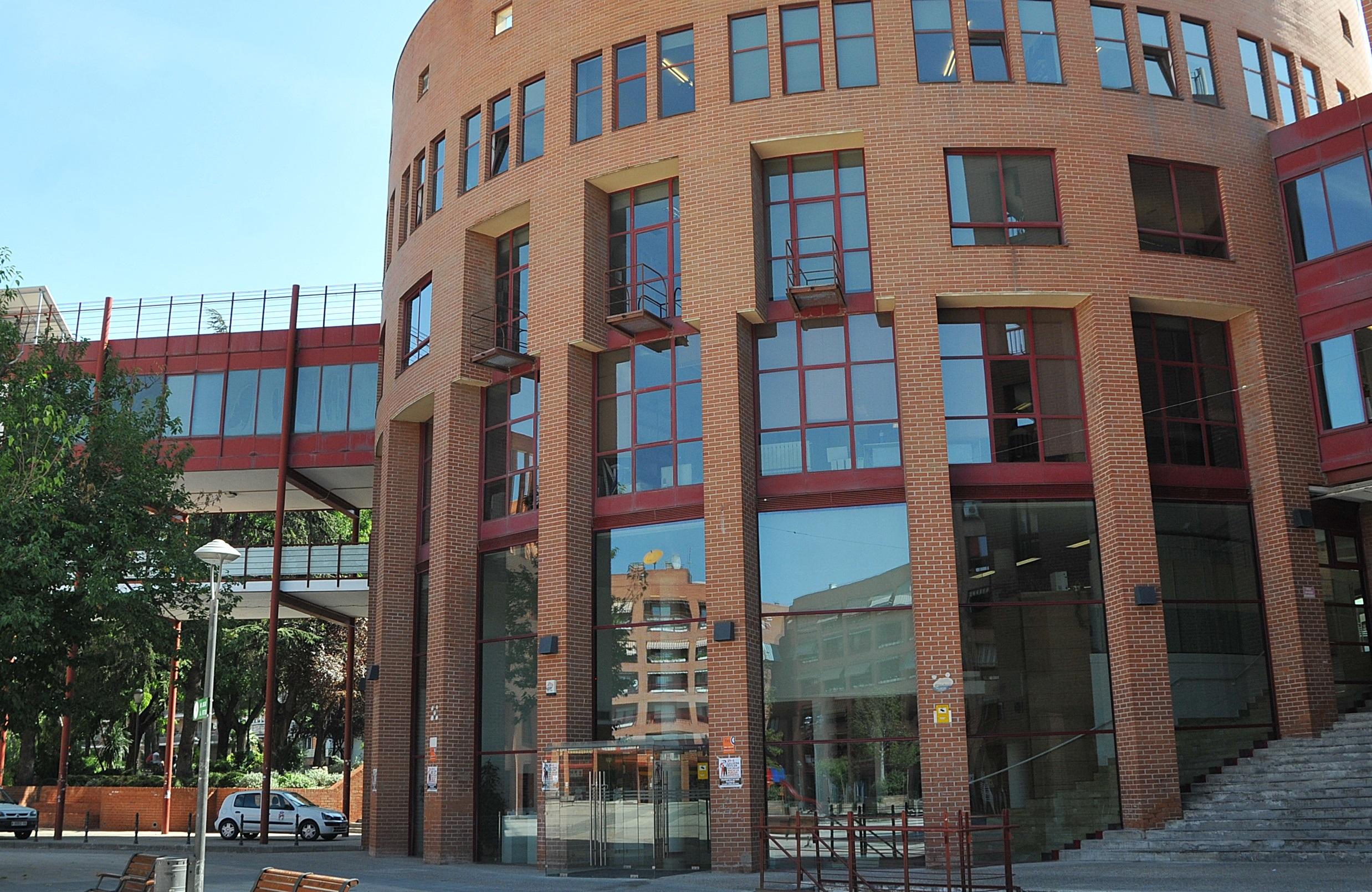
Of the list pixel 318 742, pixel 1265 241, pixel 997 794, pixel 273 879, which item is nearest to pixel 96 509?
pixel 273 879

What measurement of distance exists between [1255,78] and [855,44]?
9206 mm

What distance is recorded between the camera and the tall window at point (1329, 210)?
24375mm

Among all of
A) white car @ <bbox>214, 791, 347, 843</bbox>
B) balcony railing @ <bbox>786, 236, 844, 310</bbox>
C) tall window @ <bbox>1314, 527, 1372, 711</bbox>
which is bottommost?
white car @ <bbox>214, 791, 347, 843</bbox>

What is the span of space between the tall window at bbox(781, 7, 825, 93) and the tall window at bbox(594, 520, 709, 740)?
365 inches

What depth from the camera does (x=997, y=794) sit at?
848 inches

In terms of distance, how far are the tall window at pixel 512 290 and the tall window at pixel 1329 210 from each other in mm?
16587

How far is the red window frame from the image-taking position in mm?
25047

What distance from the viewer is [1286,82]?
2761 centimetres

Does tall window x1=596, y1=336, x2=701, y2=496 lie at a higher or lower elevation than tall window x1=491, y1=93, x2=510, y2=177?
lower

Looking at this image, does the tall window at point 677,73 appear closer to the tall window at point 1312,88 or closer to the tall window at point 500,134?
the tall window at point 500,134

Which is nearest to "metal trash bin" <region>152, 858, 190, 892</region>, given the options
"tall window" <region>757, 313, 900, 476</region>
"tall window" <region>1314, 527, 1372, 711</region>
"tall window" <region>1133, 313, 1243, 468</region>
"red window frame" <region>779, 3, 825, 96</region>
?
"tall window" <region>757, 313, 900, 476</region>

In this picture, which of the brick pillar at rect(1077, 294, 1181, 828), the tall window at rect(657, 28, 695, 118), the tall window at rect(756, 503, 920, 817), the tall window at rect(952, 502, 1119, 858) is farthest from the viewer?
the tall window at rect(657, 28, 695, 118)

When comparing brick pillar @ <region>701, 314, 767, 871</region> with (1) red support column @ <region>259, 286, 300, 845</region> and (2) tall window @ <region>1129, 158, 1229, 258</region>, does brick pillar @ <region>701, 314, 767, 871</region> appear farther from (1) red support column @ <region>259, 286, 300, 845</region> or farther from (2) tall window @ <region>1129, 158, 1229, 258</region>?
(1) red support column @ <region>259, 286, 300, 845</region>

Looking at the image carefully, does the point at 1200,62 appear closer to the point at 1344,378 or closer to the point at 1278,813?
the point at 1344,378
